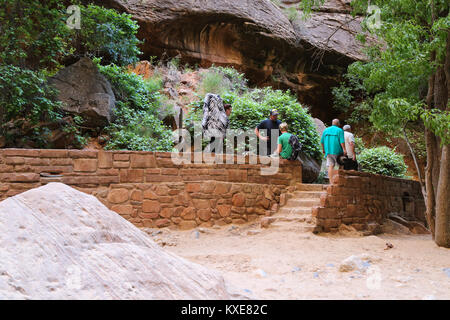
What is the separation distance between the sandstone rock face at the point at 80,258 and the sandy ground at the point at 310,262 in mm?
667

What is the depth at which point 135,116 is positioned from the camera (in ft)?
29.9

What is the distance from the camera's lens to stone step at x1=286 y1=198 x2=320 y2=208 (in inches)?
261

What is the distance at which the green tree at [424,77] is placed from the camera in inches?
204

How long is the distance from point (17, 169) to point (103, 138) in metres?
3.12

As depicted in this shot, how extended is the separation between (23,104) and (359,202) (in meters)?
6.98

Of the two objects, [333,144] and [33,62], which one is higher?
[33,62]

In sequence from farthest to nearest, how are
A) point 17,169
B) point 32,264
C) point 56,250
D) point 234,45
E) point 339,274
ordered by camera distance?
point 234,45 < point 17,169 < point 339,274 < point 56,250 < point 32,264

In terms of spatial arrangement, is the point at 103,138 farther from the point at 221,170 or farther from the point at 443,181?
the point at 443,181

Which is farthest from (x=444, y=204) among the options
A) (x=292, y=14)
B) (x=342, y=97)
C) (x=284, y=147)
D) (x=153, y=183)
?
(x=292, y=14)

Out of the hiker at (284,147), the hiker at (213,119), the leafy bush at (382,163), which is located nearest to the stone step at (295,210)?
the hiker at (284,147)

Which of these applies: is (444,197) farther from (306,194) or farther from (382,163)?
(382,163)

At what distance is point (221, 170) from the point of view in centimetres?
652

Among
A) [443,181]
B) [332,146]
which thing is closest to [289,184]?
[332,146]

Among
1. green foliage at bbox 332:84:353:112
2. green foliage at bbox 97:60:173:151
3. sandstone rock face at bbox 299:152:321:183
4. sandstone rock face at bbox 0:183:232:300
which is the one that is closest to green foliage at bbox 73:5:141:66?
green foliage at bbox 97:60:173:151
